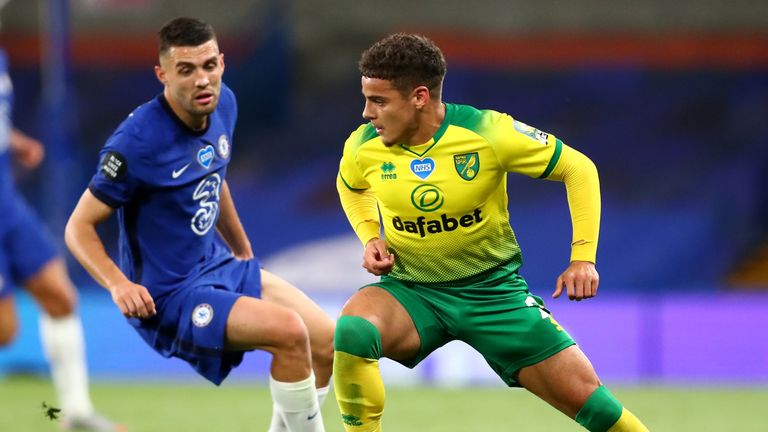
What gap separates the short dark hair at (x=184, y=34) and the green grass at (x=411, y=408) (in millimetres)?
2818

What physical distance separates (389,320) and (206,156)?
3.61 ft

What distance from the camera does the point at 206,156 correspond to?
17.8 feet

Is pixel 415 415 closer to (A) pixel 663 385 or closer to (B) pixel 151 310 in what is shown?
(A) pixel 663 385

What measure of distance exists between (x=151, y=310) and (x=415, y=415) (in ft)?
11.7

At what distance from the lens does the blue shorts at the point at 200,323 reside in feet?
17.2

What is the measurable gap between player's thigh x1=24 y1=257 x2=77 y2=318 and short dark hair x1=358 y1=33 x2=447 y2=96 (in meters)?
2.95

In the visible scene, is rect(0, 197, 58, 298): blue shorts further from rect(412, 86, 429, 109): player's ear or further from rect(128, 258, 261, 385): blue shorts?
rect(412, 86, 429, 109): player's ear

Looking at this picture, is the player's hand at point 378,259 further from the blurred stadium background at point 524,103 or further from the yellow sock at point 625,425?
the blurred stadium background at point 524,103

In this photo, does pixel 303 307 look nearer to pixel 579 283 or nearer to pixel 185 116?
pixel 185 116

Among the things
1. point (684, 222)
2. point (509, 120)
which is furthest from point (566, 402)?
point (684, 222)

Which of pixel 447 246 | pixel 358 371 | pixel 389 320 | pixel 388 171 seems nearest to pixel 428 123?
pixel 388 171

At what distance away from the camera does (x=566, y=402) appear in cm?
490

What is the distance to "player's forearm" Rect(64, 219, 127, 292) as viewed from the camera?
5.07 m

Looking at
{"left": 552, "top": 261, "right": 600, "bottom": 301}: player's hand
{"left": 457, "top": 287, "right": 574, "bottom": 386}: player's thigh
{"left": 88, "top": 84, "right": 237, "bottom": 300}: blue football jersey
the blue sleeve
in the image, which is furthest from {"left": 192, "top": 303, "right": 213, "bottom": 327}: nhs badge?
{"left": 552, "top": 261, "right": 600, "bottom": 301}: player's hand
